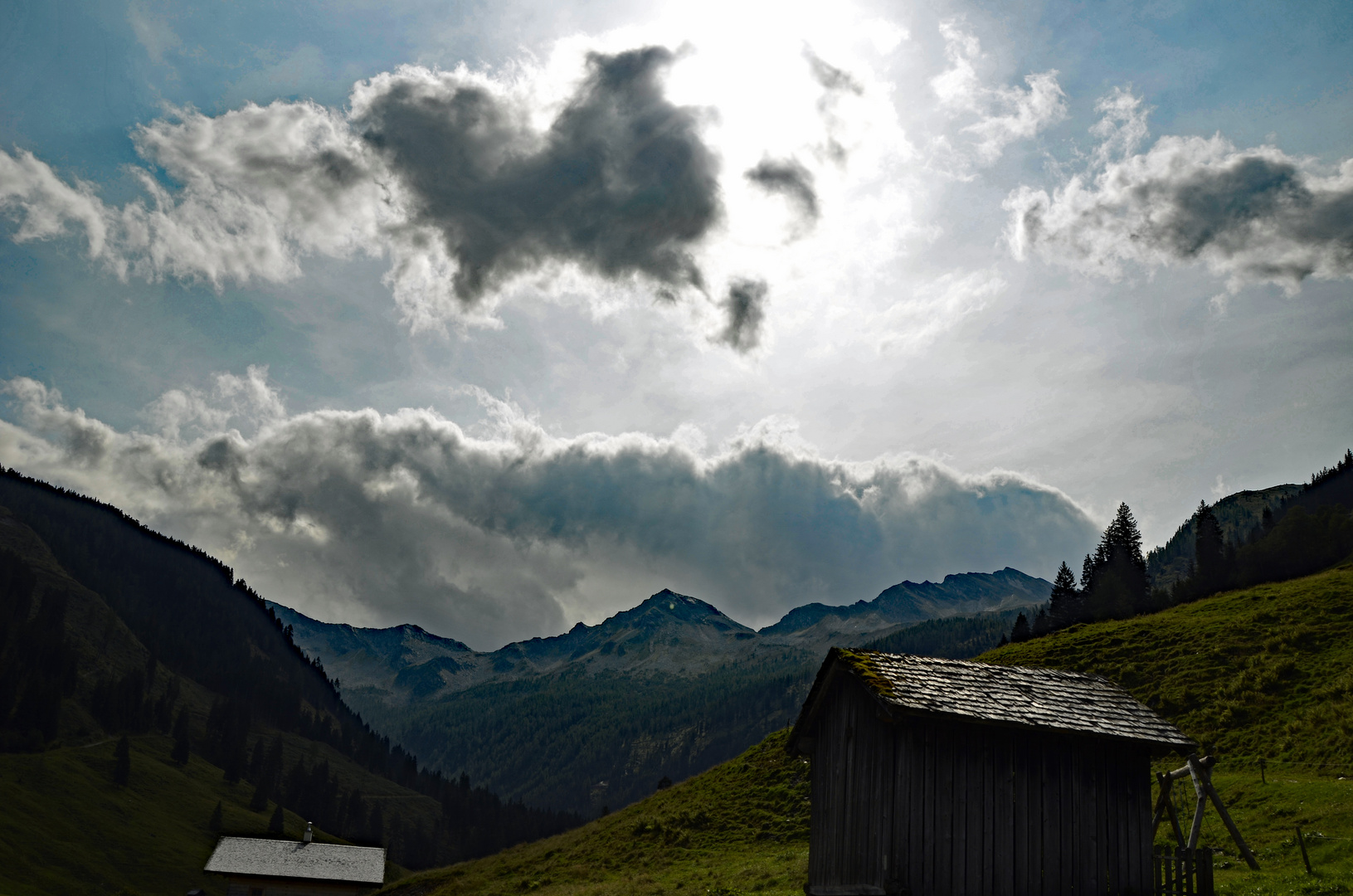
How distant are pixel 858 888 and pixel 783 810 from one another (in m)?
42.1

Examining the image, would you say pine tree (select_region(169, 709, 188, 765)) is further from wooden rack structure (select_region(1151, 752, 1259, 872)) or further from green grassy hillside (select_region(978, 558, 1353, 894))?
wooden rack structure (select_region(1151, 752, 1259, 872))

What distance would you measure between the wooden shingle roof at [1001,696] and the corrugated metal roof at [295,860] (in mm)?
48759

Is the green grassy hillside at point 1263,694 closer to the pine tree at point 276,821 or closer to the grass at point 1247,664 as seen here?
the grass at point 1247,664

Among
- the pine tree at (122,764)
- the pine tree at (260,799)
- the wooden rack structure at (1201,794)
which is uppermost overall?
the wooden rack structure at (1201,794)

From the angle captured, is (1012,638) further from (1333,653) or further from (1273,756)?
(1273,756)

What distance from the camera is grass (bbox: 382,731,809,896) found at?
4453cm

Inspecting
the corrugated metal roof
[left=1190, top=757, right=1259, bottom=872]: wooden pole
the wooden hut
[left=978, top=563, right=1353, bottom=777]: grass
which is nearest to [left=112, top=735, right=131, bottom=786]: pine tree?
the corrugated metal roof

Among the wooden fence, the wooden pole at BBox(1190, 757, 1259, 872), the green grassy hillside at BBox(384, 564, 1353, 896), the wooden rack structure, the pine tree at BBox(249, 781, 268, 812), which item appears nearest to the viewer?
the wooden fence

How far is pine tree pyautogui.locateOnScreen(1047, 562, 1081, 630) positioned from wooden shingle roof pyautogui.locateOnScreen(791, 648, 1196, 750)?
116610 millimetres

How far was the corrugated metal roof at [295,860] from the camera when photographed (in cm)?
5706

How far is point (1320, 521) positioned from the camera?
128875mm

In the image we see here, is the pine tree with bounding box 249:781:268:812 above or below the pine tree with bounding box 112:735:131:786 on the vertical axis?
below

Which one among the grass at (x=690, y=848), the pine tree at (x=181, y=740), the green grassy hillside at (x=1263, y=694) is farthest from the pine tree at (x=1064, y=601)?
the pine tree at (x=181, y=740)

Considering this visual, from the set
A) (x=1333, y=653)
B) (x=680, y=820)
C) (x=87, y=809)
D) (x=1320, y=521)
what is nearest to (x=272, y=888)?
(x=680, y=820)
